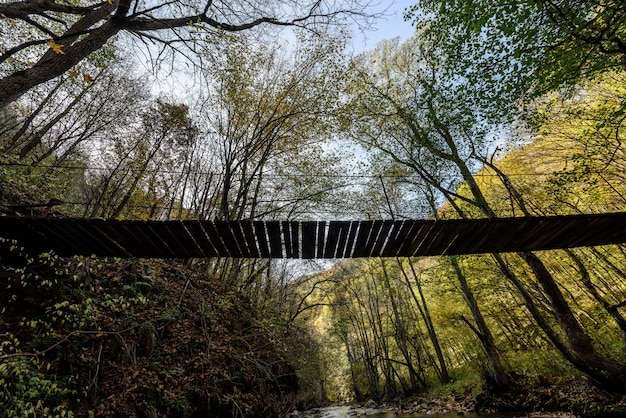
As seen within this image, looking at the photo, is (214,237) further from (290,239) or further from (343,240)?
(343,240)

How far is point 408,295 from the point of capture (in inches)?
491

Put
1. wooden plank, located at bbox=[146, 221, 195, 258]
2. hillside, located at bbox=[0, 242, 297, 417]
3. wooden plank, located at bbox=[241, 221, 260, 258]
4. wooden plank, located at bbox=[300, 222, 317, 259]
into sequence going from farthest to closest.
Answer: wooden plank, located at bbox=[300, 222, 317, 259], wooden plank, located at bbox=[241, 221, 260, 258], wooden plank, located at bbox=[146, 221, 195, 258], hillside, located at bbox=[0, 242, 297, 417]

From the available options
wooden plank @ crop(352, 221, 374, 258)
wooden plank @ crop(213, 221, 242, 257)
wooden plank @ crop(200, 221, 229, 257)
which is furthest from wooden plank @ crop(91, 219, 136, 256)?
wooden plank @ crop(352, 221, 374, 258)

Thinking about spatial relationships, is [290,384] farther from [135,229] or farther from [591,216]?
[591,216]

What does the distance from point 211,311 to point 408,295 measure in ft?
33.3

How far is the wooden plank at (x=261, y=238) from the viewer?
268cm

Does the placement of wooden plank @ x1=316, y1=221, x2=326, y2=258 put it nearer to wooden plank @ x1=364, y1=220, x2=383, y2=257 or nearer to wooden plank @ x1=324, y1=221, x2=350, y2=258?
wooden plank @ x1=324, y1=221, x2=350, y2=258

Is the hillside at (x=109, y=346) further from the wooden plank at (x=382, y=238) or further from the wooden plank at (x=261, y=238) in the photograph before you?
the wooden plank at (x=382, y=238)

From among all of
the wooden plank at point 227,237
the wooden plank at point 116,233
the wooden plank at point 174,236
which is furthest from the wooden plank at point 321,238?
the wooden plank at point 116,233

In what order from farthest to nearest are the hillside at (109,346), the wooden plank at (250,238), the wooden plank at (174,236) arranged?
the wooden plank at (250,238)
the wooden plank at (174,236)
the hillside at (109,346)

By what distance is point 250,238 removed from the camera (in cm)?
287

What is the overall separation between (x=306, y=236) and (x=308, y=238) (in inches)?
1.9

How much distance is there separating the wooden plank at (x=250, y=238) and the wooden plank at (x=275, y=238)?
6.2 inches

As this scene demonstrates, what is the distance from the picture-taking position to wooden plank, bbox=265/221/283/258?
8.85 ft
